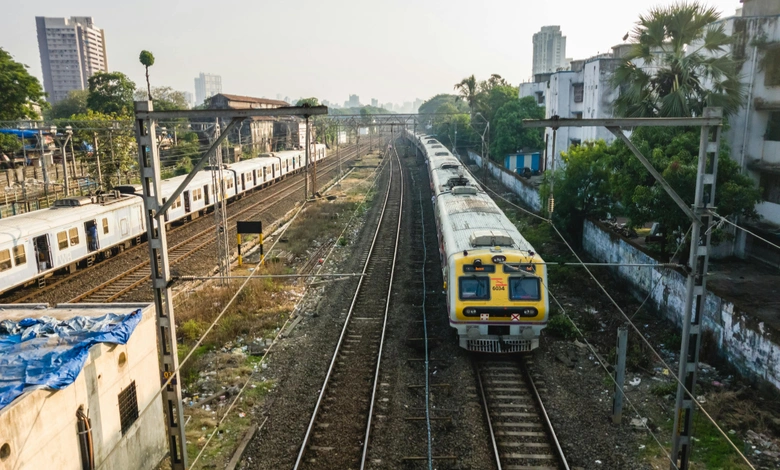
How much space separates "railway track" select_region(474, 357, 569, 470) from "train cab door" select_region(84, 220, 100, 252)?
15131 mm

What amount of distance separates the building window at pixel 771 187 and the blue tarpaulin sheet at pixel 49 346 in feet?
62.8

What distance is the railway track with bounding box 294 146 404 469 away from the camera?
30.8 ft

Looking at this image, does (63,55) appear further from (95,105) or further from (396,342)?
(396,342)

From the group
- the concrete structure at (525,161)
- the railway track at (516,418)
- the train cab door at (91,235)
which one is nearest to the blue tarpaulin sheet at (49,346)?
the railway track at (516,418)

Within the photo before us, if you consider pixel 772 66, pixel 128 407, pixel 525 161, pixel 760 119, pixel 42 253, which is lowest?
pixel 128 407

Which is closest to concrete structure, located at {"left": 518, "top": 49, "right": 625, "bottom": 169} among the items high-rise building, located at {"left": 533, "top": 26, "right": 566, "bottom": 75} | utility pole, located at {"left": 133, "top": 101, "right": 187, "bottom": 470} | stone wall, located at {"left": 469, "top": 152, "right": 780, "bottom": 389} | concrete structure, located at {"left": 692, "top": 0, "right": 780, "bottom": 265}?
concrete structure, located at {"left": 692, "top": 0, "right": 780, "bottom": 265}

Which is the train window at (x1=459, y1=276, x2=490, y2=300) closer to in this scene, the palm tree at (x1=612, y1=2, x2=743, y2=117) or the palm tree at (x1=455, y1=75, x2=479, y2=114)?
the palm tree at (x1=612, y1=2, x2=743, y2=117)

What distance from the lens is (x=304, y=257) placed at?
22766mm

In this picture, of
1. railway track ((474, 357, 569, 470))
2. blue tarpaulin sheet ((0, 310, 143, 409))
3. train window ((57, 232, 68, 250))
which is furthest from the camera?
train window ((57, 232, 68, 250))

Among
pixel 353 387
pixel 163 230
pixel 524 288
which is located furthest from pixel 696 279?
pixel 163 230

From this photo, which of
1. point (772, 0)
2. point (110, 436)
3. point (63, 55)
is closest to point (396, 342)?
point (110, 436)

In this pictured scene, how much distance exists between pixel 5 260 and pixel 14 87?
27308 mm

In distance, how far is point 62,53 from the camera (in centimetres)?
16800

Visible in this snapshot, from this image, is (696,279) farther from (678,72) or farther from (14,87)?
(14,87)
